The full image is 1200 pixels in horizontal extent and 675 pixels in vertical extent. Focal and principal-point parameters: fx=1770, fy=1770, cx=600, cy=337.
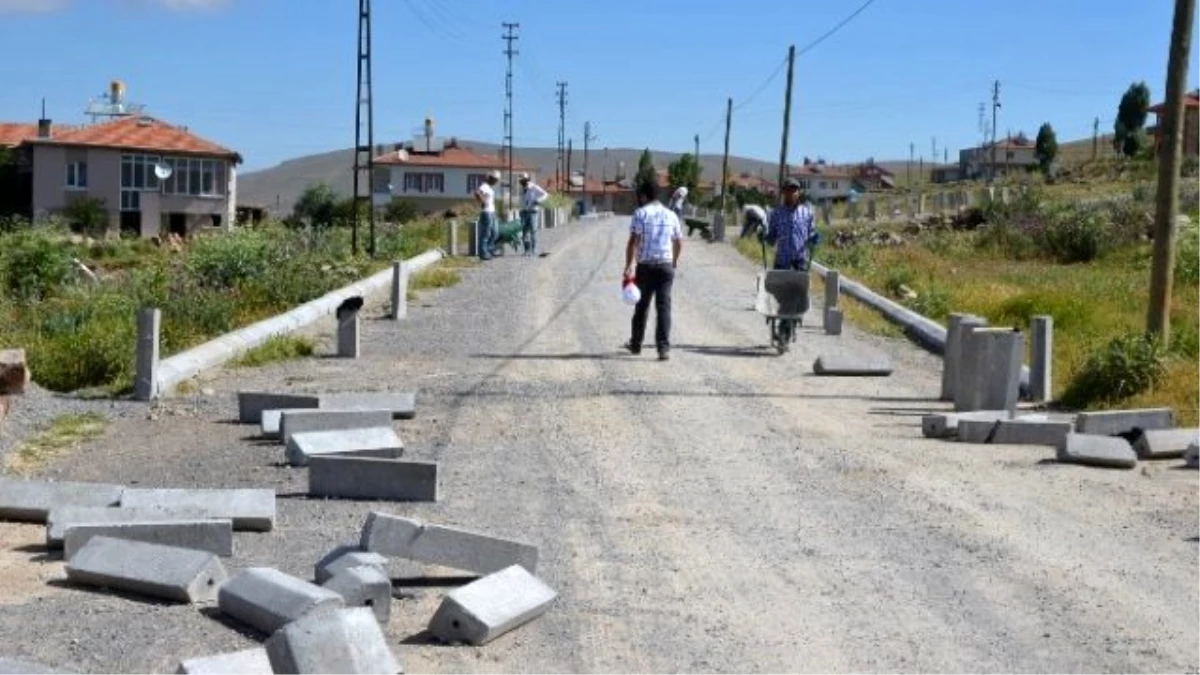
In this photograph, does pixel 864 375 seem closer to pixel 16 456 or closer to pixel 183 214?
pixel 16 456

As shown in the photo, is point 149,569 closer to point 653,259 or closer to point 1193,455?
point 1193,455

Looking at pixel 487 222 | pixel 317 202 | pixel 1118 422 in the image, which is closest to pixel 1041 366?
pixel 1118 422

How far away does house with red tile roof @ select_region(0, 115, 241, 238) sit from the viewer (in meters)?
92.2

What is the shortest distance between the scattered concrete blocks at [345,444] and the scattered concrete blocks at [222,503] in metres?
1.48

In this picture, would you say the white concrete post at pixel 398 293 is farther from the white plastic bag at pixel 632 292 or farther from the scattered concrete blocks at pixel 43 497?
the scattered concrete blocks at pixel 43 497

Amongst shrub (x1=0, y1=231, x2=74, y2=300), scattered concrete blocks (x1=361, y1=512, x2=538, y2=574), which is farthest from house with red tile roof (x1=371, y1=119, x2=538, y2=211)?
scattered concrete blocks (x1=361, y1=512, x2=538, y2=574)

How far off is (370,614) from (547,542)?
7.38ft

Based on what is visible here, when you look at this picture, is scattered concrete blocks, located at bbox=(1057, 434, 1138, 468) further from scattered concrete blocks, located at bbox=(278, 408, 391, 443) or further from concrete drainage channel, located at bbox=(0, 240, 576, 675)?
scattered concrete blocks, located at bbox=(278, 408, 391, 443)

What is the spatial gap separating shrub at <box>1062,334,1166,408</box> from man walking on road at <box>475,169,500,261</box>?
19.6 meters

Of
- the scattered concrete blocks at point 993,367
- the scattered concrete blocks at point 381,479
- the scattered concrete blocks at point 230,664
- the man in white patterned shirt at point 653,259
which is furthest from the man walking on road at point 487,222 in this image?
the scattered concrete blocks at point 230,664

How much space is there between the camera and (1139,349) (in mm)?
13906

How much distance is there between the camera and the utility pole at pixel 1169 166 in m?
14.6

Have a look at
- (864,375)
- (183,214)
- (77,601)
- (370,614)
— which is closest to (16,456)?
(77,601)

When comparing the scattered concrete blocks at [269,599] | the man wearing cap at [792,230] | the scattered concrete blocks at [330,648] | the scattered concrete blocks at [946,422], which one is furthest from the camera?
the man wearing cap at [792,230]
